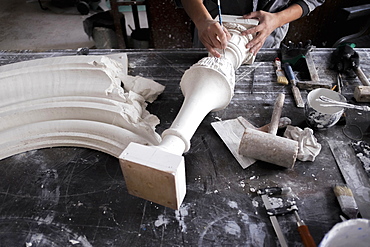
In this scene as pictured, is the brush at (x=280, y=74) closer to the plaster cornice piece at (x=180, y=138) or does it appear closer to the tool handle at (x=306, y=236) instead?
the plaster cornice piece at (x=180, y=138)

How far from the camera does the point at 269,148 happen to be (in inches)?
61.4

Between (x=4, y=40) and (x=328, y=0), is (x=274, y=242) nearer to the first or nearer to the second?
(x=328, y=0)

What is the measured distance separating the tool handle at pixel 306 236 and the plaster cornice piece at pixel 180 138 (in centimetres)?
59

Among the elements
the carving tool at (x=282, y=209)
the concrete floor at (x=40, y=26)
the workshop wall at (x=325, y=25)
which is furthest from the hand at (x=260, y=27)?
the concrete floor at (x=40, y=26)

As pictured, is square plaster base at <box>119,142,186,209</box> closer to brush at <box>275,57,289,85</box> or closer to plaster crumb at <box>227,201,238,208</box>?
plaster crumb at <box>227,201,238,208</box>

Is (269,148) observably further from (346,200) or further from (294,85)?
(294,85)

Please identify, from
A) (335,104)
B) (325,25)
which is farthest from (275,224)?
(325,25)

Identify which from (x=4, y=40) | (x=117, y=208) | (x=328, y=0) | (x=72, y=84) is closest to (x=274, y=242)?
(x=117, y=208)

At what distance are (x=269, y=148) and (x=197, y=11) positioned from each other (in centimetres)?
130

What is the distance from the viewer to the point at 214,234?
4.43 feet

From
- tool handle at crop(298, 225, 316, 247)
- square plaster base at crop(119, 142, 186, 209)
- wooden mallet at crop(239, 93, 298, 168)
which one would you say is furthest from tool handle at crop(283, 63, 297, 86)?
square plaster base at crop(119, 142, 186, 209)

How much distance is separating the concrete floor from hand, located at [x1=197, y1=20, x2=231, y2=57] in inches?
148

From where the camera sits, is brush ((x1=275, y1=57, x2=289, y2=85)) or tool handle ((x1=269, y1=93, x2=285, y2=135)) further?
brush ((x1=275, y1=57, x2=289, y2=85))

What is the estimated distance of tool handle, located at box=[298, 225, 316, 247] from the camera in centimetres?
125
